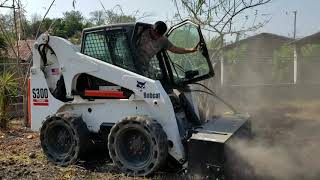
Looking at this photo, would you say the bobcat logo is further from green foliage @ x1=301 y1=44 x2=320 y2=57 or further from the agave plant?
green foliage @ x1=301 y1=44 x2=320 y2=57

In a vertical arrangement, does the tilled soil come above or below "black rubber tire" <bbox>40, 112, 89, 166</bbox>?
below

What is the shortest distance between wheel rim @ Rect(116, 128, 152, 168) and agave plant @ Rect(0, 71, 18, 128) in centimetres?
573

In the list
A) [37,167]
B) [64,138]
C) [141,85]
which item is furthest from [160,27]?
[37,167]

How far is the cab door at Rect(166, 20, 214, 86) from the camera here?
803 cm

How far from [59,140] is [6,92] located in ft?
16.1

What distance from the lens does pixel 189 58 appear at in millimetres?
8305

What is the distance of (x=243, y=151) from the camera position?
22.3 ft

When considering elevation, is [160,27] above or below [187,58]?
above

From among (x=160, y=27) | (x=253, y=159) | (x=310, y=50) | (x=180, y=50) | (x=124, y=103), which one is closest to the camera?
(x=253, y=159)

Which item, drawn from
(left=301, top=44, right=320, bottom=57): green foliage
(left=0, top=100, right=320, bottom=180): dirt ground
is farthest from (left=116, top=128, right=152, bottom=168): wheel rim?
(left=301, top=44, right=320, bottom=57): green foliage

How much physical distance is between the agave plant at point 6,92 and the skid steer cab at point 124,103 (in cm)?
409

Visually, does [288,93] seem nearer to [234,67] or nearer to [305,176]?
[234,67]

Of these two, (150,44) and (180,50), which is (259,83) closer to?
(180,50)

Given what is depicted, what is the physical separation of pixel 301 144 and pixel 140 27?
11.8 ft
